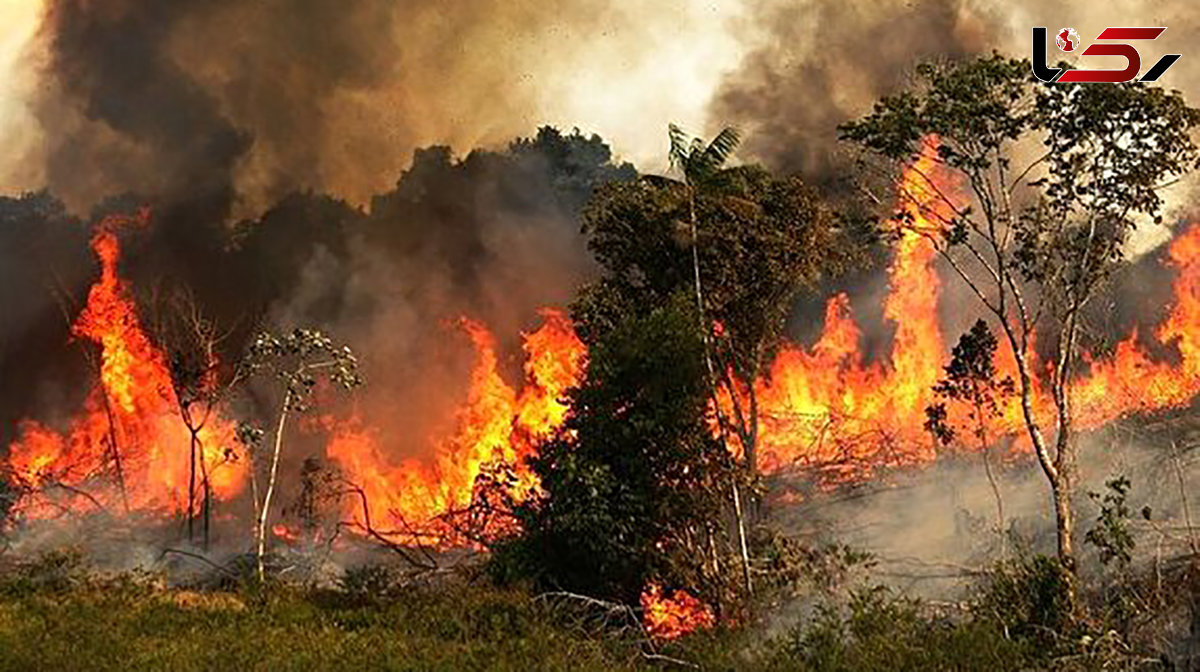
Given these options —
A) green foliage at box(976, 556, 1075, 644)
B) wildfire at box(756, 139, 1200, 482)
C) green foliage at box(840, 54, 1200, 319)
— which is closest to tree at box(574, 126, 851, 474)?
green foliage at box(840, 54, 1200, 319)

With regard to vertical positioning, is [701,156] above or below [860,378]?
above

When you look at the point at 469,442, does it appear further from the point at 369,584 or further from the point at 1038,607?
the point at 1038,607

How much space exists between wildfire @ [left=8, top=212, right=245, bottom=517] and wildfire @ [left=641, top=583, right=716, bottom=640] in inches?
1269

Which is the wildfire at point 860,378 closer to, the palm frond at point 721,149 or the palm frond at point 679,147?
the palm frond at point 721,149

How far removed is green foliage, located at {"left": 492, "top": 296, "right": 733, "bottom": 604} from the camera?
854 inches

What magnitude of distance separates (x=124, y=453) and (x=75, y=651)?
3373 centimetres

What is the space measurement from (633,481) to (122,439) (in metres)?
37.5

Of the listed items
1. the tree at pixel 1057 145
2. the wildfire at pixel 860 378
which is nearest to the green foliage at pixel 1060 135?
the tree at pixel 1057 145

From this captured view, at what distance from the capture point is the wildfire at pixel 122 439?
4803 cm

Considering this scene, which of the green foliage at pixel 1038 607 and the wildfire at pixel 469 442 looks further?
the wildfire at pixel 469 442

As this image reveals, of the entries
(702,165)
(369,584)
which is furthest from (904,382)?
(369,584)

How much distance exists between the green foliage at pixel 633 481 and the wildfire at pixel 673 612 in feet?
0.97

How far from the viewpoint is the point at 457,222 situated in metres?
59.3

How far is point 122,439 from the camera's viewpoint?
1964 inches
